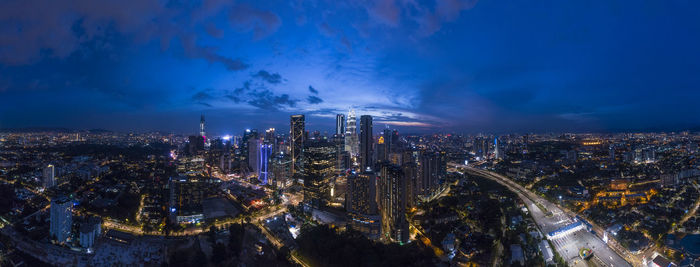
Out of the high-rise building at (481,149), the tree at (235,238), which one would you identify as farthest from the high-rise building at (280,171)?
the high-rise building at (481,149)

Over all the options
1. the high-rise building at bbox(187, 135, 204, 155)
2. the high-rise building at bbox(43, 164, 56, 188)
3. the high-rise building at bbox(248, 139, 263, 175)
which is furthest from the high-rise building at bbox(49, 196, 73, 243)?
the high-rise building at bbox(187, 135, 204, 155)

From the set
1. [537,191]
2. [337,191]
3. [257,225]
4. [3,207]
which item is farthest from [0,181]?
[537,191]

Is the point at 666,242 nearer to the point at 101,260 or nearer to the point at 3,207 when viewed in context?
the point at 101,260

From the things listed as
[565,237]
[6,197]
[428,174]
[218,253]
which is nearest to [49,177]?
[6,197]

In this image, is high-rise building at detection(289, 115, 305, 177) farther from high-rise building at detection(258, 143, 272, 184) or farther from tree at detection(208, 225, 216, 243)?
tree at detection(208, 225, 216, 243)

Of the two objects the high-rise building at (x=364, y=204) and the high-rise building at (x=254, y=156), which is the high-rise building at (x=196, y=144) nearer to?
the high-rise building at (x=254, y=156)

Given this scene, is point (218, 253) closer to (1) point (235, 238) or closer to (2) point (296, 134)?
(1) point (235, 238)

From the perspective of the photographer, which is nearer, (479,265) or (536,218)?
(479,265)
